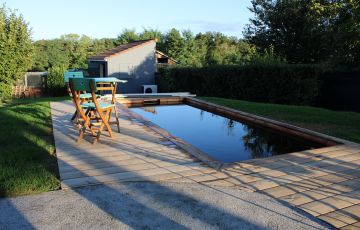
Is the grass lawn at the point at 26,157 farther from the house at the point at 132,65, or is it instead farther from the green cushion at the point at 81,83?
the house at the point at 132,65

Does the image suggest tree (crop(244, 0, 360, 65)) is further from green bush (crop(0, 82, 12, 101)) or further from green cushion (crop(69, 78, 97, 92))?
green bush (crop(0, 82, 12, 101))

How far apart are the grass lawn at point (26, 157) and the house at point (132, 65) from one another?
1364 centimetres

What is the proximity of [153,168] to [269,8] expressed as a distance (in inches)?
834

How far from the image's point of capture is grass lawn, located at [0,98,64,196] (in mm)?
3254

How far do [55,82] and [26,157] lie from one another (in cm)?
1526

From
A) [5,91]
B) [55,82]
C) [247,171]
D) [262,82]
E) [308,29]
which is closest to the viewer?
[247,171]

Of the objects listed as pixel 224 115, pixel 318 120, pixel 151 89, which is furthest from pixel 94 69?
pixel 318 120

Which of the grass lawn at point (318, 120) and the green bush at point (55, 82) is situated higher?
the green bush at point (55, 82)

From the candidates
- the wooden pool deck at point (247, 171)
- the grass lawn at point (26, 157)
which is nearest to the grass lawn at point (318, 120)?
the wooden pool deck at point (247, 171)

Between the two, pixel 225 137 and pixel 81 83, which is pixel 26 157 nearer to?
pixel 81 83

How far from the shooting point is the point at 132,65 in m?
21.0

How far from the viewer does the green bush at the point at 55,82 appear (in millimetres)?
18383

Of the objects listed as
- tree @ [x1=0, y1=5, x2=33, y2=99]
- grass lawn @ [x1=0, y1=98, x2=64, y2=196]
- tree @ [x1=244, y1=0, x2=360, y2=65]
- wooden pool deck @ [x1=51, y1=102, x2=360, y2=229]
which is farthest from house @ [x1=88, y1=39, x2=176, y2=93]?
wooden pool deck @ [x1=51, y1=102, x2=360, y2=229]

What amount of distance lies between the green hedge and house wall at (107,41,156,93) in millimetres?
4773
